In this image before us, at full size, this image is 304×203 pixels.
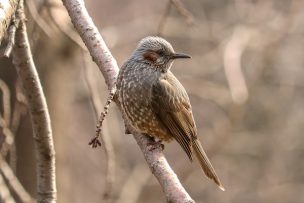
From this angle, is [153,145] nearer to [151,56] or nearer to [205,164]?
[205,164]

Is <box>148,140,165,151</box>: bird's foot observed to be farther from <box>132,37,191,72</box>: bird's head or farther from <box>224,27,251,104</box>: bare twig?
<box>224,27,251,104</box>: bare twig

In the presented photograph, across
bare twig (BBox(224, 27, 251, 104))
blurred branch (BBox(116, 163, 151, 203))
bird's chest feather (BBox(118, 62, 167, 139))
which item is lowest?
bird's chest feather (BBox(118, 62, 167, 139))

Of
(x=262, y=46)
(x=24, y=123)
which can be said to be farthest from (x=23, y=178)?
(x=262, y=46)

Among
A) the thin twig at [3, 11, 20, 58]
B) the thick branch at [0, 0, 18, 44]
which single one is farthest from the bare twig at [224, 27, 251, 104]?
the thick branch at [0, 0, 18, 44]

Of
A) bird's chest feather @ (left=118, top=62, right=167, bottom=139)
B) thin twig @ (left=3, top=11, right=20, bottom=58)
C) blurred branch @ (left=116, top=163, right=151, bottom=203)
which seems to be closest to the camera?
thin twig @ (left=3, top=11, right=20, bottom=58)

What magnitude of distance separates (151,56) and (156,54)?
4 centimetres

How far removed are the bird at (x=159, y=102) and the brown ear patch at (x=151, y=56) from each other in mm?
37

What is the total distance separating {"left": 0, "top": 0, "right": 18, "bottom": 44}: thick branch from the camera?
2506mm

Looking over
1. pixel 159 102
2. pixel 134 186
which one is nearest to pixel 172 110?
pixel 159 102

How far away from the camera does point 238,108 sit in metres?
7.77

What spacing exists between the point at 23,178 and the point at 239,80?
2794 millimetres

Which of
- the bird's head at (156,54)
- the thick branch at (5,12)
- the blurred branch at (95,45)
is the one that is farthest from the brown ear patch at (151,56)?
the thick branch at (5,12)

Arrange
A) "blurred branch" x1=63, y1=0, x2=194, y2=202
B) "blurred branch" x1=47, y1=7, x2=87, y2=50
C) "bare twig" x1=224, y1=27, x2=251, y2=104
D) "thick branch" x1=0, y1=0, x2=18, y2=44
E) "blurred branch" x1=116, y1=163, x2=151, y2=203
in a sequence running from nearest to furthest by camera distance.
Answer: "thick branch" x1=0, y1=0, x2=18, y2=44 < "blurred branch" x1=63, y1=0, x2=194, y2=202 < "blurred branch" x1=47, y1=7, x2=87, y2=50 < "bare twig" x1=224, y1=27, x2=251, y2=104 < "blurred branch" x1=116, y1=163, x2=151, y2=203

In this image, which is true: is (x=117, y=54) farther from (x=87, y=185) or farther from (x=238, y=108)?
(x=87, y=185)
